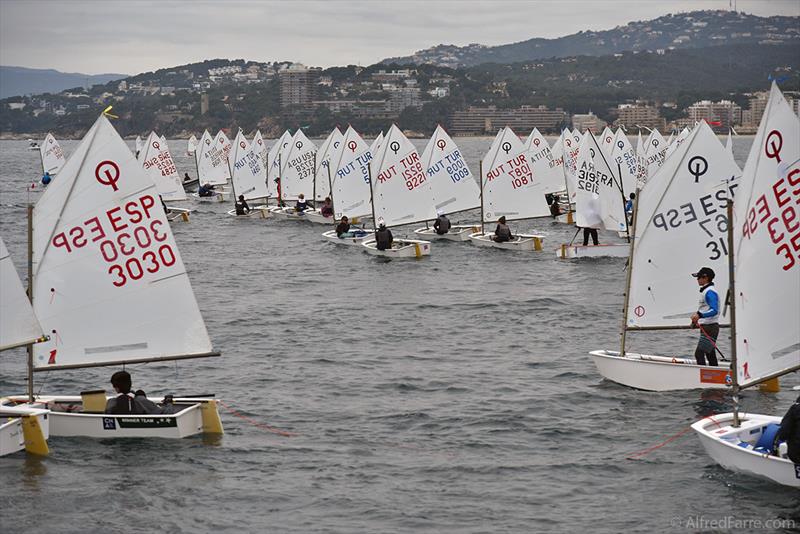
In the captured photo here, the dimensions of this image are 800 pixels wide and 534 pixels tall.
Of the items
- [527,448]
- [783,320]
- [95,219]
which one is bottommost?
[527,448]

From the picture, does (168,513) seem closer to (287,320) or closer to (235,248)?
(287,320)

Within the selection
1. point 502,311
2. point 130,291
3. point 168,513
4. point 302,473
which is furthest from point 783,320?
point 502,311

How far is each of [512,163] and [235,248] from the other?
1307cm

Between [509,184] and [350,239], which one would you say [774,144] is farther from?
[509,184]

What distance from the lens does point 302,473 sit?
62.1ft

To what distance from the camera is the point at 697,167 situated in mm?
23453

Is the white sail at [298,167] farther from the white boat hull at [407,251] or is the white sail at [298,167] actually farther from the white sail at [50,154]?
the white sail at [50,154]

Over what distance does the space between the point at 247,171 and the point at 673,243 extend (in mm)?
51120

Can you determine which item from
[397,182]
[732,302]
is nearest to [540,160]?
[397,182]

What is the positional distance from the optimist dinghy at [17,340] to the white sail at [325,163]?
43649 mm

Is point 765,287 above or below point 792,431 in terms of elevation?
above

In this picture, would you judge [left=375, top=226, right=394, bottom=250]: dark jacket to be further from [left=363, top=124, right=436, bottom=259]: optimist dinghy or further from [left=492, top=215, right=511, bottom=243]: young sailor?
[left=492, top=215, right=511, bottom=243]: young sailor

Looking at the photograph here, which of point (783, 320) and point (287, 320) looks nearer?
point (783, 320)

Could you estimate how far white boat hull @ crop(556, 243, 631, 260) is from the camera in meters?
45.2
